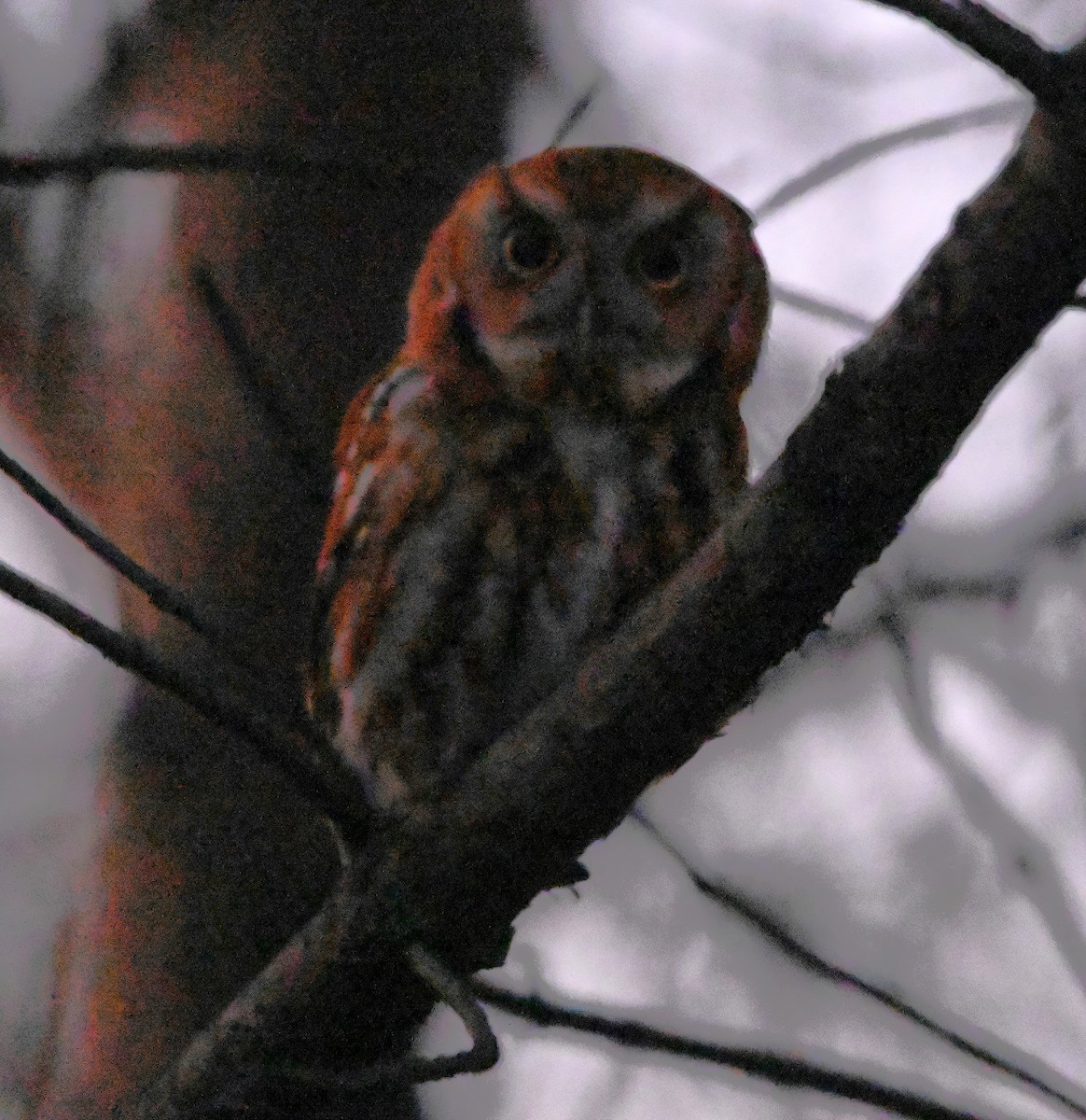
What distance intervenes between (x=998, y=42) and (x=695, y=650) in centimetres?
51

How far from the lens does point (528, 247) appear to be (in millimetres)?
2061

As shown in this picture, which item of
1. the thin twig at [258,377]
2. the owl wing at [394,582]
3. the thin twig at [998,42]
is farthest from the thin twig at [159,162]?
the thin twig at [998,42]

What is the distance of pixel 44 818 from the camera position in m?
2.98

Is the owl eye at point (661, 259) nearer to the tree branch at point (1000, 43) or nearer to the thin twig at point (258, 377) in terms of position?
the thin twig at point (258, 377)

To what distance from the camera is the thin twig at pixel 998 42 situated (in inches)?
34.1

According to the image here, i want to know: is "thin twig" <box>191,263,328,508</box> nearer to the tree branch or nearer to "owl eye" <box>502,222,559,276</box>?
"owl eye" <box>502,222,559,276</box>

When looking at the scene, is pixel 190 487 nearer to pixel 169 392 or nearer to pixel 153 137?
pixel 169 392

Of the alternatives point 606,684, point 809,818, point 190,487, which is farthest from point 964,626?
point 606,684

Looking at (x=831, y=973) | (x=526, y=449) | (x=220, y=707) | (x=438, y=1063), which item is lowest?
(x=438, y=1063)

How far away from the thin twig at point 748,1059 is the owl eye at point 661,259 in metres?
1.14

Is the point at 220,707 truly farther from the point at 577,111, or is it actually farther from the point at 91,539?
the point at 577,111

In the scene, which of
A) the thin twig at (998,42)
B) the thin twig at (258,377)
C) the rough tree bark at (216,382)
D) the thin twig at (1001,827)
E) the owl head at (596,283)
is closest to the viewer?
the thin twig at (998,42)

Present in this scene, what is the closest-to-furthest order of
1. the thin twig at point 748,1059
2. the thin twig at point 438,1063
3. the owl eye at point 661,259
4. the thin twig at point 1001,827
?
the thin twig at point 438,1063 < the thin twig at point 748,1059 < the thin twig at point 1001,827 < the owl eye at point 661,259

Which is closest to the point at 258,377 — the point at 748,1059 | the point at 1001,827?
the point at 748,1059
